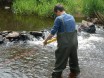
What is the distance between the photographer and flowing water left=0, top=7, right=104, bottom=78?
837 cm

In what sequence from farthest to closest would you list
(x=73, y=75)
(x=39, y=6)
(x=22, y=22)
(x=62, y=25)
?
1. (x=39, y=6)
2. (x=22, y=22)
3. (x=73, y=75)
4. (x=62, y=25)

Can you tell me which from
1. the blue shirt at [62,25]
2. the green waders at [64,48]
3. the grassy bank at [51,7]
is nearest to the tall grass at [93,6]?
the grassy bank at [51,7]

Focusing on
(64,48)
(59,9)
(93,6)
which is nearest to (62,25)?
(59,9)

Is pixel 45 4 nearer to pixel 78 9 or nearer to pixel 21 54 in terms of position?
pixel 78 9

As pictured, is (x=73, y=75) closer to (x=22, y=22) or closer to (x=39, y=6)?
(x=22, y=22)

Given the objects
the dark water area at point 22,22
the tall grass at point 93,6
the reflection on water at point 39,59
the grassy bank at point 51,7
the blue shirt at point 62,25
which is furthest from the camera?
the grassy bank at point 51,7

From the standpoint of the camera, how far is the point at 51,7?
1752cm

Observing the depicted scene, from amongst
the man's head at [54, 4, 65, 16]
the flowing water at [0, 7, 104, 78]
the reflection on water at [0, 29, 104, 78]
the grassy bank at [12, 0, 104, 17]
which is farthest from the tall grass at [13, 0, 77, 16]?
the man's head at [54, 4, 65, 16]

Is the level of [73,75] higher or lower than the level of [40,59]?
lower

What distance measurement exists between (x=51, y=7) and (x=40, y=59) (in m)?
8.25

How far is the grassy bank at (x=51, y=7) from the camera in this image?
17.0 metres

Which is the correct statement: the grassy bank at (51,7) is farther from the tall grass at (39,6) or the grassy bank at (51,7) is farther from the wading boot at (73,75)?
the wading boot at (73,75)

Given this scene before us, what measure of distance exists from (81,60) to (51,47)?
6.83 feet

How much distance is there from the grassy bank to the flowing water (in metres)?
4.12
